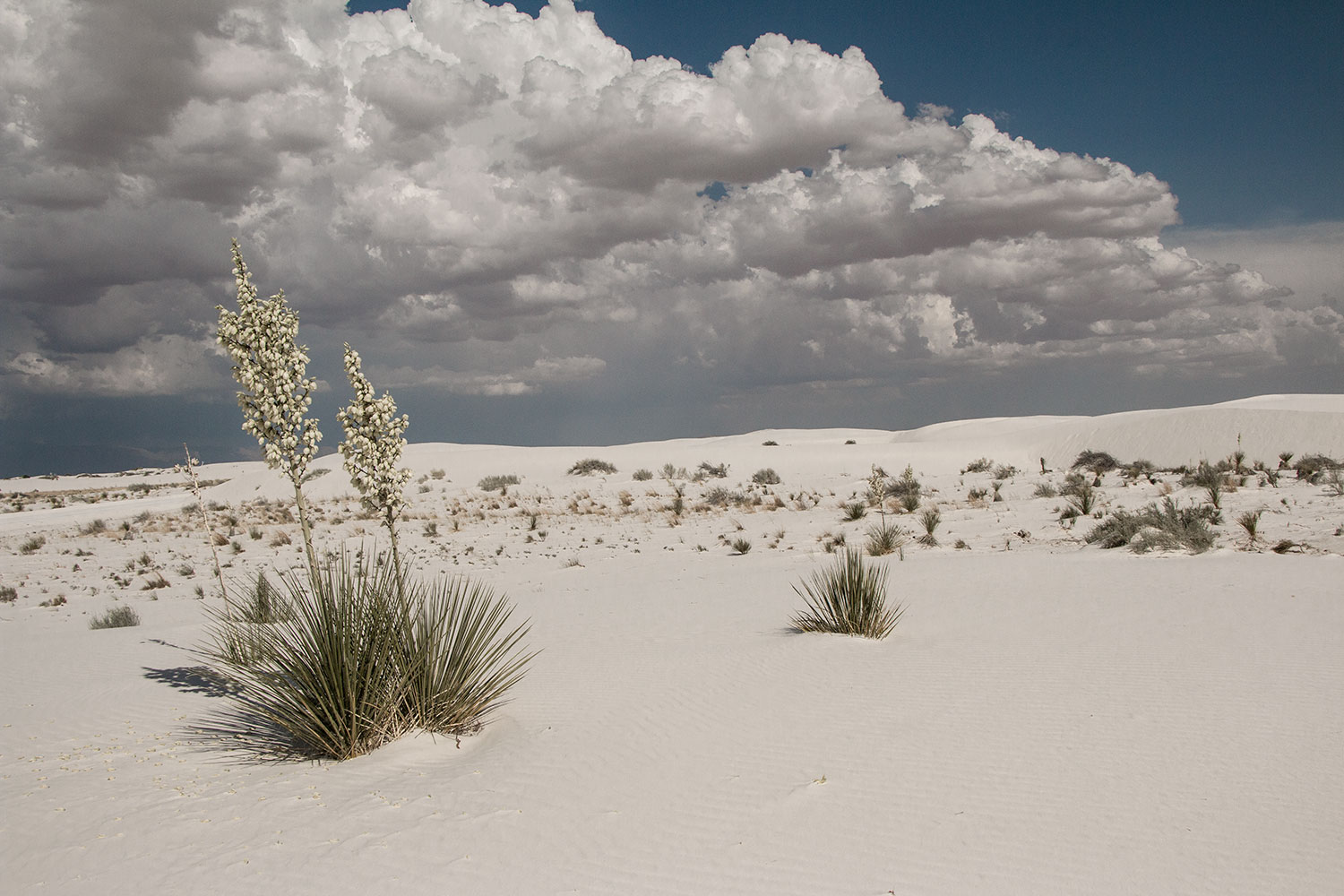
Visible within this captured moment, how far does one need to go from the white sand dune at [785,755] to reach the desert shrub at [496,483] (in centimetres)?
1939

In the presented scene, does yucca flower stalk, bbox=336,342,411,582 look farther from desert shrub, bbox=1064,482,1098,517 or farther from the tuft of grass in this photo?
desert shrub, bbox=1064,482,1098,517

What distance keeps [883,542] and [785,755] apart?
10.0 m

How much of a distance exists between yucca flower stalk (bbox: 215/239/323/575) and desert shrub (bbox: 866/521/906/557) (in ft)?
31.5

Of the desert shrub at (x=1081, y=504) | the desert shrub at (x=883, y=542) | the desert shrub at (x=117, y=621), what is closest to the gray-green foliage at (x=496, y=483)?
the desert shrub at (x=883, y=542)

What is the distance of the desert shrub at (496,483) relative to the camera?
106 ft

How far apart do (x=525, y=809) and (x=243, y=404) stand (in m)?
5.07

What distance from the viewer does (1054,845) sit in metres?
3.58

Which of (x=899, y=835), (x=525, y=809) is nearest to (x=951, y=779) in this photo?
(x=899, y=835)

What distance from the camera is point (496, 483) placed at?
109 feet

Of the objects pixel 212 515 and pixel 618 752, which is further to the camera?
pixel 212 515

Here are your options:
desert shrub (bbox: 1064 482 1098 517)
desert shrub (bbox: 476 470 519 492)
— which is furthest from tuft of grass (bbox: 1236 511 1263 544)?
desert shrub (bbox: 476 470 519 492)

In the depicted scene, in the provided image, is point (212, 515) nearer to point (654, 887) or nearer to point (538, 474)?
point (538, 474)

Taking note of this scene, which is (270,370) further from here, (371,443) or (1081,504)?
(1081,504)

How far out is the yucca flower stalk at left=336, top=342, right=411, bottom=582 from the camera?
6.95 meters
